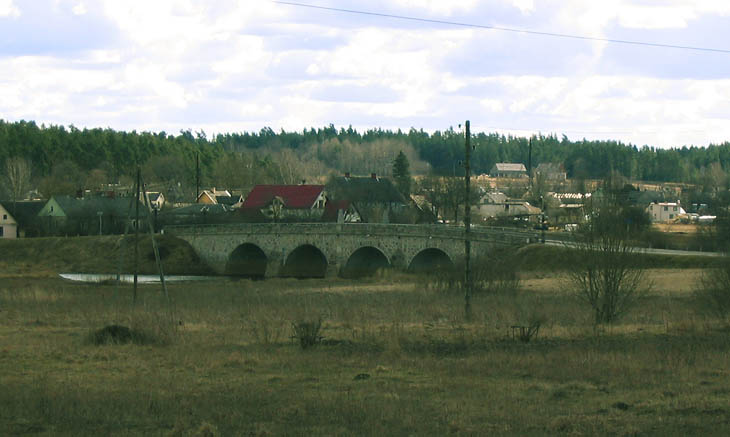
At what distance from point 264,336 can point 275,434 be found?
35.5 ft

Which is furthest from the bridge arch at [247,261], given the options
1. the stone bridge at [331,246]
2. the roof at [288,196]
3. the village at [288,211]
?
the roof at [288,196]

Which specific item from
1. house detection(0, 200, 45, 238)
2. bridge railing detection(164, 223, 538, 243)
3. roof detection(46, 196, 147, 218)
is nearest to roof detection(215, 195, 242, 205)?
roof detection(46, 196, 147, 218)

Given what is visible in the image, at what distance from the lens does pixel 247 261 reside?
8169 centimetres

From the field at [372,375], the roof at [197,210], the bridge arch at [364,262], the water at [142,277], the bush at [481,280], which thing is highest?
the roof at [197,210]

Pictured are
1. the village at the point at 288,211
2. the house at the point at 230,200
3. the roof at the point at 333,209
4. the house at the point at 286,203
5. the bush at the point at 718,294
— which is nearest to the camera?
the bush at the point at 718,294

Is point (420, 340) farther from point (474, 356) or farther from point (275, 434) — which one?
point (275, 434)

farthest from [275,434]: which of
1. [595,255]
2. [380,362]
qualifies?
[595,255]

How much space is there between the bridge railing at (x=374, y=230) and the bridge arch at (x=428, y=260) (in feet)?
5.59

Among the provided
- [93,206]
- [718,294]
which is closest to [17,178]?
[93,206]

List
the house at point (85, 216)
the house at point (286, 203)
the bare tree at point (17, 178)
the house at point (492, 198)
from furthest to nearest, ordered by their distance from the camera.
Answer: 1. the bare tree at point (17, 178)
2. the house at point (492, 198)
3. the house at point (286, 203)
4. the house at point (85, 216)

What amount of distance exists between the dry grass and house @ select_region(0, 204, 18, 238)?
229ft

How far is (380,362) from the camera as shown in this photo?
21.8 meters

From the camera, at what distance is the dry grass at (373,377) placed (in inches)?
618

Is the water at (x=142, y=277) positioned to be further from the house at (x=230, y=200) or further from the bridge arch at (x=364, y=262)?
the house at (x=230, y=200)
